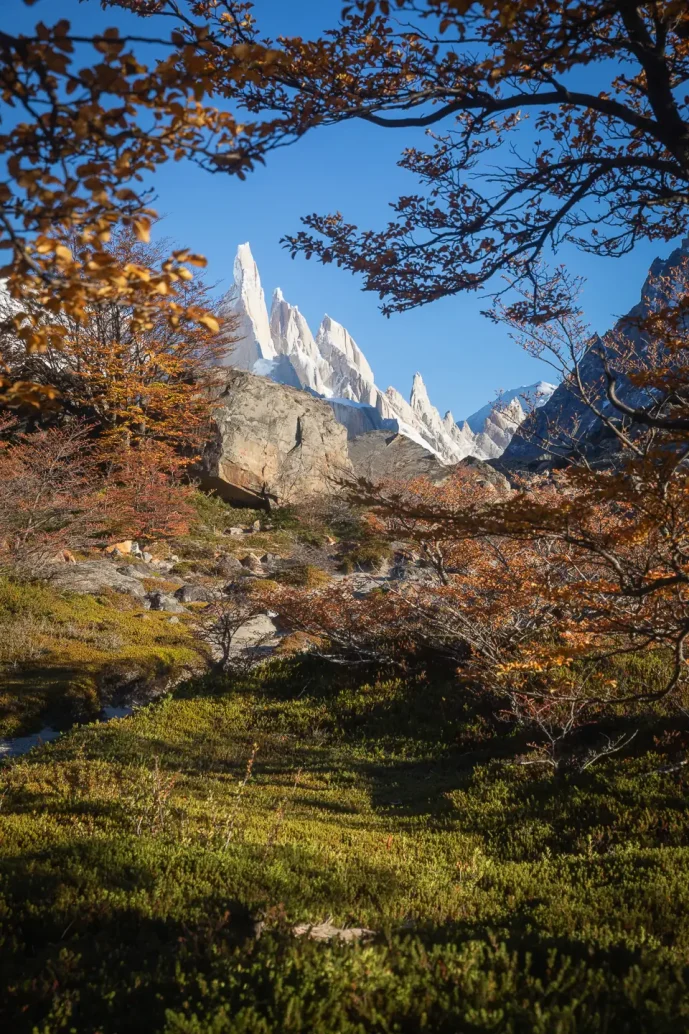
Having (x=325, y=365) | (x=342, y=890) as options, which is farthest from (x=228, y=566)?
(x=325, y=365)

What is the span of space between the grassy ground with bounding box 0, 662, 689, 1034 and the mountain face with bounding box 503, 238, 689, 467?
364cm

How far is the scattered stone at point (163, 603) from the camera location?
47.8 ft

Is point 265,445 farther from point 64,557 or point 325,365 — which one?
point 325,365

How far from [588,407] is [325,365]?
5262 inches

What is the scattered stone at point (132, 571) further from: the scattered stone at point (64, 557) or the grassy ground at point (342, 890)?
the grassy ground at point (342, 890)

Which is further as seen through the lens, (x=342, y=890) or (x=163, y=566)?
(x=163, y=566)

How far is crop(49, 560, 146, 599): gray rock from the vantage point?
13.4 meters

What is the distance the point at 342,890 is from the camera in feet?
13.4

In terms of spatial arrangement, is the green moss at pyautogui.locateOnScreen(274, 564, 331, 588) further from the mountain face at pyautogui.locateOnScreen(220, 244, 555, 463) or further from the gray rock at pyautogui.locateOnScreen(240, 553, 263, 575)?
the mountain face at pyautogui.locateOnScreen(220, 244, 555, 463)

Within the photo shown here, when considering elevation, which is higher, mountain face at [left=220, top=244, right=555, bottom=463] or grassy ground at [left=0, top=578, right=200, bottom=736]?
mountain face at [left=220, top=244, right=555, bottom=463]

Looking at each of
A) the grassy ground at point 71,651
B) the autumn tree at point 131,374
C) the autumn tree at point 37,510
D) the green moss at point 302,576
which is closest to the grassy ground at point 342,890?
the grassy ground at point 71,651

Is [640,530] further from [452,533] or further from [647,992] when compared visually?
[647,992]

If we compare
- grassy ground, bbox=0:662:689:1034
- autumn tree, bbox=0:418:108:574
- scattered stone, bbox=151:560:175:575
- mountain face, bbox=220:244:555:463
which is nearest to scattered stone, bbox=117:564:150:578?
scattered stone, bbox=151:560:175:575

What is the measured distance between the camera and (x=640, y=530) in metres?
3.79
